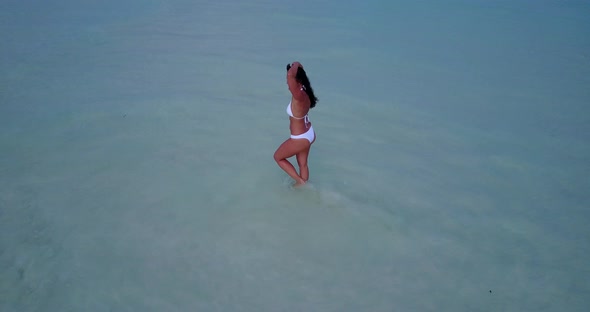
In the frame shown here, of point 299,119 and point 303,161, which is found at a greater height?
point 299,119

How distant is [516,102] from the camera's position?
6730 millimetres

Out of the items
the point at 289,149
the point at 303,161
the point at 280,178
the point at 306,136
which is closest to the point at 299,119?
the point at 306,136

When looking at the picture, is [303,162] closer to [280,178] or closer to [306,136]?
[306,136]

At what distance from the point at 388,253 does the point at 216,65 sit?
5.08 metres

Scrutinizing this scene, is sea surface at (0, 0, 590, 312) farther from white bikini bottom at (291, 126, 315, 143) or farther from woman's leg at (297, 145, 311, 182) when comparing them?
white bikini bottom at (291, 126, 315, 143)

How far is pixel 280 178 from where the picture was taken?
15.0 feet

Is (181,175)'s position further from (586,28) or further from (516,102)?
(586,28)

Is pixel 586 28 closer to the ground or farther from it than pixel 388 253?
farther from it

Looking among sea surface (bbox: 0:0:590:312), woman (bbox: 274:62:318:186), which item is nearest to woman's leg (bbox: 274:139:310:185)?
woman (bbox: 274:62:318:186)

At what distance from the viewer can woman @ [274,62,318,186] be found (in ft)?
11.5

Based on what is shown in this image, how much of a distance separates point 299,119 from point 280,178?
994mm

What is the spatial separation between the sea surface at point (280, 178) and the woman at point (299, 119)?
383mm

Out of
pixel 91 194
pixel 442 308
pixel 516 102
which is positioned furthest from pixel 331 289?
pixel 516 102

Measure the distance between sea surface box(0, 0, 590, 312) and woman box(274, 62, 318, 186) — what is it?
1.26 feet
